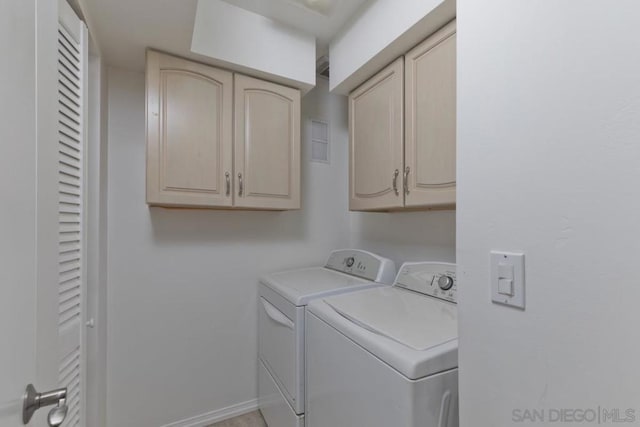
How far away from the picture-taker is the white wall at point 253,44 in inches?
57.5

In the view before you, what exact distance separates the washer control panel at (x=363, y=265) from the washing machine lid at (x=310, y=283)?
0.05 meters

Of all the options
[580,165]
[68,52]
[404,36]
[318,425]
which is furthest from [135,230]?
[580,165]

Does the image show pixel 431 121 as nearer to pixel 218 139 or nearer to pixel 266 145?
pixel 266 145

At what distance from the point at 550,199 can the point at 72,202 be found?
4.72 ft

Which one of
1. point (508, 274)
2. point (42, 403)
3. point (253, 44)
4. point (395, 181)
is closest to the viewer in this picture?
point (42, 403)

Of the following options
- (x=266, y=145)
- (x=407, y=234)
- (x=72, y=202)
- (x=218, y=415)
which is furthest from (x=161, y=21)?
(x=218, y=415)

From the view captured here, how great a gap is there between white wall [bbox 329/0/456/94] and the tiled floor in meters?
2.27

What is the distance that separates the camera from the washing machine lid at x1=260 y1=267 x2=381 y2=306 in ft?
4.51

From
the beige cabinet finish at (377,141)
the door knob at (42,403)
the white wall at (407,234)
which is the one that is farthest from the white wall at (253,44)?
the door knob at (42,403)

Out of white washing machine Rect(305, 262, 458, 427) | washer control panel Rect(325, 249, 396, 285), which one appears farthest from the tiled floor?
washer control panel Rect(325, 249, 396, 285)

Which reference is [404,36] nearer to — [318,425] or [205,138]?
[205,138]

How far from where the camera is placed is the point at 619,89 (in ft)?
1.51

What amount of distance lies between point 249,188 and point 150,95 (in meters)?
0.69

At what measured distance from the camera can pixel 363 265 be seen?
183 cm
